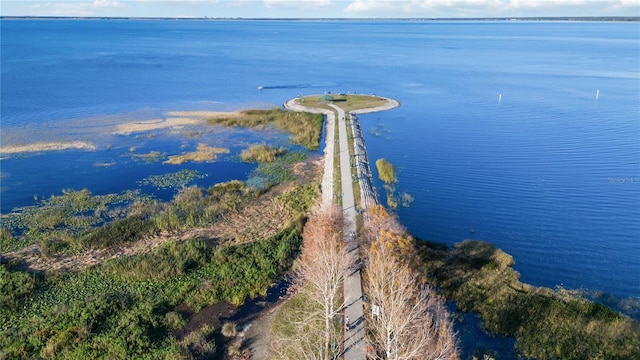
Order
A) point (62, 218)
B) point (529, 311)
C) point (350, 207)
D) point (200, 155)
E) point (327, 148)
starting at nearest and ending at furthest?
1. point (529, 311)
2. point (350, 207)
3. point (62, 218)
4. point (200, 155)
5. point (327, 148)

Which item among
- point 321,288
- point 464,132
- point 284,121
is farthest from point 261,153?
point 321,288

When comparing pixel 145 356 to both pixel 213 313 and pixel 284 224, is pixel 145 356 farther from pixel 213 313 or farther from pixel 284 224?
pixel 284 224

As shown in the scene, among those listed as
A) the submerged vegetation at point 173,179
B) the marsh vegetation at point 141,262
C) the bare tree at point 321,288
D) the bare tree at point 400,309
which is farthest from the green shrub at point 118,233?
the bare tree at point 400,309

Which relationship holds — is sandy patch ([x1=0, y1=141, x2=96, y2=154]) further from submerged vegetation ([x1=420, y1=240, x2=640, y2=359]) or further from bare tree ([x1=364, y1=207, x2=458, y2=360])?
submerged vegetation ([x1=420, y1=240, x2=640, y2=359])

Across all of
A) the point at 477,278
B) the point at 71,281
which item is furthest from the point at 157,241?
the point at 477,278

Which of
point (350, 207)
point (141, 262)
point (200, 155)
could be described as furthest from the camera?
point (200, 155)

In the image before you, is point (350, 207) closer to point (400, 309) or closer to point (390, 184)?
point (390, 184)

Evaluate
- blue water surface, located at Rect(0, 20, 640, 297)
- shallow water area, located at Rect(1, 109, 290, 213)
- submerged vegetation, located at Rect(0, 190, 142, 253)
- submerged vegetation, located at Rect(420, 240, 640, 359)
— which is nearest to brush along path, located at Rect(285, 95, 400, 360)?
blue water surface, located at Rect(0, 20, 640, 297)
